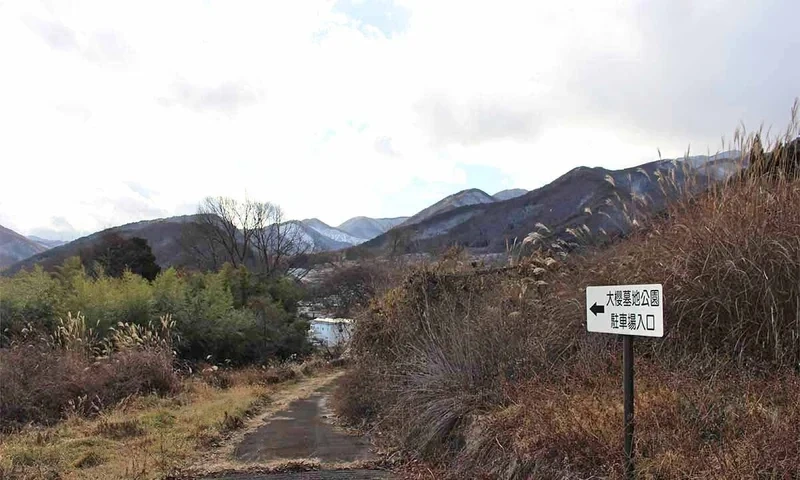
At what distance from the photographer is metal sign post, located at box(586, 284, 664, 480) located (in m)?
3.49

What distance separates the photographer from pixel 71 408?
1200cm

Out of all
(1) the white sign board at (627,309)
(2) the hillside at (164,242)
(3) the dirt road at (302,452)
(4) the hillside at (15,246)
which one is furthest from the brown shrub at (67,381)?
(2) the hillside at (164,242)

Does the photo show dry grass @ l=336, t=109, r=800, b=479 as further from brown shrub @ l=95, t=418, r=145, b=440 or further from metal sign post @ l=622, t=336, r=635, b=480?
brown shrub @ l=95, t=418, r=145, b=440

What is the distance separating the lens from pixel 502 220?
60688 mm

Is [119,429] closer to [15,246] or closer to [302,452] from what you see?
[302,452]

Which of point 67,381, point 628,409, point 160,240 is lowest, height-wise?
point 67,381

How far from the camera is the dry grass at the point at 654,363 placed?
149 inches

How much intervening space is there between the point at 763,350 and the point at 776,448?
1.90 metres

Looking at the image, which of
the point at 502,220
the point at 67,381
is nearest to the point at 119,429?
the point at 67,381

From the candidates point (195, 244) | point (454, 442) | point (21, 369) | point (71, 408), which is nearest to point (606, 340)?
point (454, 442)

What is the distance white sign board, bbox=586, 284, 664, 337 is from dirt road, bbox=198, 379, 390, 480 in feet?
13.5

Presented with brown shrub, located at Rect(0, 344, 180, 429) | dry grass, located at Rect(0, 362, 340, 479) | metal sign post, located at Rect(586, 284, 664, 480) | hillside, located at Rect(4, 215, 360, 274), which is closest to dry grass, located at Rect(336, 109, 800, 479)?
metal sign post, located at Rect(586, 284, 664, 480)

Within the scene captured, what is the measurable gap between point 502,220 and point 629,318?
57741 millimetres

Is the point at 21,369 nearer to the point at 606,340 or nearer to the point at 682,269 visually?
the point at 606,340
